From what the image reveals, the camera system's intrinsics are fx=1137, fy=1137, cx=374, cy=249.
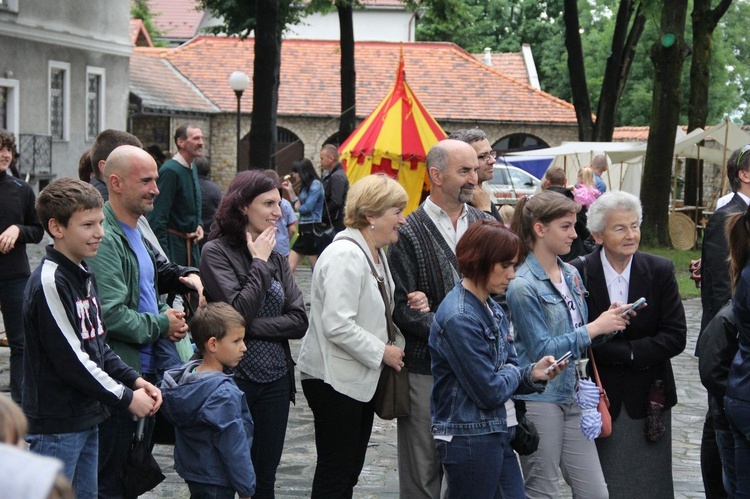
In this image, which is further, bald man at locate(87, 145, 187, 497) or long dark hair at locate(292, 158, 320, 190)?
long dark hair at locate(292, 158, 320, 190)

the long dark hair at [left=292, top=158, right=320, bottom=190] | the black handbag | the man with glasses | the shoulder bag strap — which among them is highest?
the man with glasses

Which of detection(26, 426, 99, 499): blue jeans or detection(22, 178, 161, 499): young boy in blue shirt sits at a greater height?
detection(22, 178, 161, 499): young boy in blue shirt

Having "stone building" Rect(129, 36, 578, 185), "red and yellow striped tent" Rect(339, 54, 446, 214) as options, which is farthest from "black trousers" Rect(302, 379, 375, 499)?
"stone building" Rect(129, 36, 578, 185)

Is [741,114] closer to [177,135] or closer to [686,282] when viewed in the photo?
[686,282]

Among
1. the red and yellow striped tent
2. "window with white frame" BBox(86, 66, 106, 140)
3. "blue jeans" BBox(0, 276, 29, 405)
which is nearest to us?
"blue jeans" BBox(0, 276, 29, 405)

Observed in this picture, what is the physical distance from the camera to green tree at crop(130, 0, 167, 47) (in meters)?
63.9

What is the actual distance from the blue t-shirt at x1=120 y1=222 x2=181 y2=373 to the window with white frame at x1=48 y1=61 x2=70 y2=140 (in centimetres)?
2803

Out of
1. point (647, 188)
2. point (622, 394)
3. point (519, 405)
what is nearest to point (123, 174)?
point (519, 405)

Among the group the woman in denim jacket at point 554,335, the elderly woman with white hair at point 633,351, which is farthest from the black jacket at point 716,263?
the woman in denim jacket at point 554,335

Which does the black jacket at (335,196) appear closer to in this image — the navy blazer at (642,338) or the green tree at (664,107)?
the navy blazer at (642,338)

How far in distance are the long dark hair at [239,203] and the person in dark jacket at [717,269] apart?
2.33 metres

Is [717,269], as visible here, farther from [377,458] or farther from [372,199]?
[377,458]

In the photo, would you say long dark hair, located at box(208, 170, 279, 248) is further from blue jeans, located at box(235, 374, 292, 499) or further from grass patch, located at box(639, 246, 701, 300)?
grass patch, located at box(639, 246, 701, 300)

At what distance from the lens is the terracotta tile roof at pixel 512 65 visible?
2036 inches
